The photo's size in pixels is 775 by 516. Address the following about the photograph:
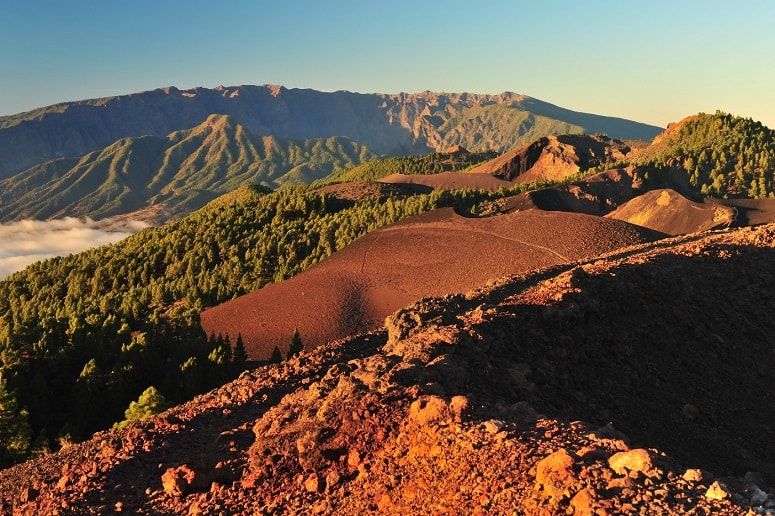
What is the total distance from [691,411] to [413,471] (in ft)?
30.9

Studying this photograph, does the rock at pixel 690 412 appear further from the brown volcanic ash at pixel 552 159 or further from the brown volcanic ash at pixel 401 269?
the brown volcanic ash at pixel 552 159

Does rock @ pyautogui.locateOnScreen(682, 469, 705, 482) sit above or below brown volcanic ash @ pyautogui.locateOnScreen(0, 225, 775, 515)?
above

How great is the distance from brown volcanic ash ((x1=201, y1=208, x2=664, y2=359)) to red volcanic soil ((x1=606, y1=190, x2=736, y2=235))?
1345cm

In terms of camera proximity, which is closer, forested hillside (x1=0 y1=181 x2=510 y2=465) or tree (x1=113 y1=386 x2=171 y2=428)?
tree (x1=113 y1=386 x2=171 y2=428)

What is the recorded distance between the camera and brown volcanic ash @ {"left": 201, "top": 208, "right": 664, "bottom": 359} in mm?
43438

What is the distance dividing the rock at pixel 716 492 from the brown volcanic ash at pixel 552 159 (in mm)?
113247

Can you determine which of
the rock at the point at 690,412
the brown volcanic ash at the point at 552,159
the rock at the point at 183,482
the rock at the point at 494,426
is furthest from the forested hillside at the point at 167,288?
the rock at the point at 690,412

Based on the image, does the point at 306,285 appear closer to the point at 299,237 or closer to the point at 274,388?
the point at 299,237

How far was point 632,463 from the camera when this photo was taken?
860 centimetres

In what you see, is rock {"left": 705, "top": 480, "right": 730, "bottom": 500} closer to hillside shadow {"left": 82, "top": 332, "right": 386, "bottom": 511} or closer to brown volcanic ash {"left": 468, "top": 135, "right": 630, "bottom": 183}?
hillside shadow {"left": 82, "top": 332, "right": 386, "bottom": 511}

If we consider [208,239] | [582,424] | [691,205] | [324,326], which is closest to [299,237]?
[208,239]

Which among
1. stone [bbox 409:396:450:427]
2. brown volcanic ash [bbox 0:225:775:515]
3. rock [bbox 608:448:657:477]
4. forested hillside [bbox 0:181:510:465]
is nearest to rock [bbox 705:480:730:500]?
brown volcanic ash [bbox 0:225:775:515]

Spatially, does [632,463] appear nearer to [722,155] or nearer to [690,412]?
[690,412]

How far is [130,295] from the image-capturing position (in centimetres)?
6488
